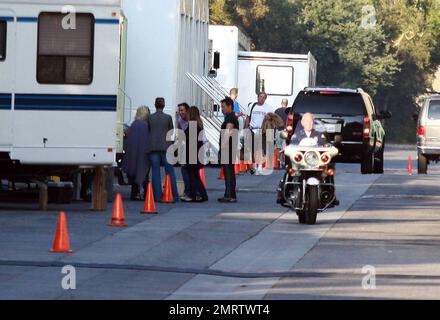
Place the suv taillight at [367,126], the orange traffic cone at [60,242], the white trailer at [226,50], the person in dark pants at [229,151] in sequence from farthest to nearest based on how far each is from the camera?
the white trailer at [226,50], the suv taillight at [367,126], the person in dark pants at [229,151], the orange traffic cone at [60,242]

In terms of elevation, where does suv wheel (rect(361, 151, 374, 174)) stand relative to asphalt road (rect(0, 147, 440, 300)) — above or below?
above

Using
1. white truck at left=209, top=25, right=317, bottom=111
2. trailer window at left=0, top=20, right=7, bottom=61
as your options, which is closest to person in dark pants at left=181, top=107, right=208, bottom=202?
trailer window at left=0, top=20, right=7, bottom=61

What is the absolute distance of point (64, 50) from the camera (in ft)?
71.3

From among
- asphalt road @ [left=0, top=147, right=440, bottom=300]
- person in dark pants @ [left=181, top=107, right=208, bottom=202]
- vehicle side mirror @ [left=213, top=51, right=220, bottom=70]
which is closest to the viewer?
asphalt road @ [left=0, top=147, right=440, bottom=300]

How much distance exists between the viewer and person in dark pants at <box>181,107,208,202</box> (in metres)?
24.0

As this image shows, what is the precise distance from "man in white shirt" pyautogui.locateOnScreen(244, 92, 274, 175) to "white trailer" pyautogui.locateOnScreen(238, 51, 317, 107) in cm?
880

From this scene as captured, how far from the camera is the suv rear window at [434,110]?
118 ft

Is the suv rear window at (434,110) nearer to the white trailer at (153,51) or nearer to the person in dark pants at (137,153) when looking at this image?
the white trailer at (153,51)

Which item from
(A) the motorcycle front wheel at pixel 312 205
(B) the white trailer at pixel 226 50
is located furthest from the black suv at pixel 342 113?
(B) the white trailer at pixel 226 50

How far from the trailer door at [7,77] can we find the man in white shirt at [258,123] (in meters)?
11.8

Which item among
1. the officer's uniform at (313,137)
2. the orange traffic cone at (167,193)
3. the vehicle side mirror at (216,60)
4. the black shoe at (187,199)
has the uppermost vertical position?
the vehicle side mirror at (216,60)

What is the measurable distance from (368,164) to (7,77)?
45.0ft

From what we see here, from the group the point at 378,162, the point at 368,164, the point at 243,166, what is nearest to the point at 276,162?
the point at 243,166

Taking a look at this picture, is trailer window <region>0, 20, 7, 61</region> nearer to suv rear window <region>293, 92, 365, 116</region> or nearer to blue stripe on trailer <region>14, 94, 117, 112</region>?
blue stripe on trailer <region>14, 94, 117, 112</region>
